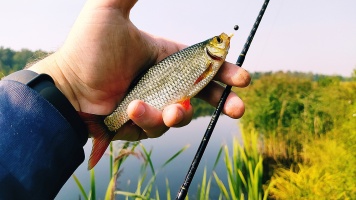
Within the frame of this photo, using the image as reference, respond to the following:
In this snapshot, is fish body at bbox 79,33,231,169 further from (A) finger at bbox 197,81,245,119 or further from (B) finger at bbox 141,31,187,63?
(B) finger at bbox 141,31,187,63

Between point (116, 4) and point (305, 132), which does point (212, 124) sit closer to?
point (116, 4)

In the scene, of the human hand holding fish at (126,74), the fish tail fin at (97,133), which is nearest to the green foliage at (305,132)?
the human hand holding fish at (126,74)

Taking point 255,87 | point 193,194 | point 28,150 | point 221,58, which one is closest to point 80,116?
point 28,150

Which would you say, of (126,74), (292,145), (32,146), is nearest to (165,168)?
(292,145)

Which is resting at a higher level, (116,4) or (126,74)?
(116,4)

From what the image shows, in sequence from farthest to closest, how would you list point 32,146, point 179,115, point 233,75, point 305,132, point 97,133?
point 305,132
point 233,75
point 97,133
point 179,115
point 32,146

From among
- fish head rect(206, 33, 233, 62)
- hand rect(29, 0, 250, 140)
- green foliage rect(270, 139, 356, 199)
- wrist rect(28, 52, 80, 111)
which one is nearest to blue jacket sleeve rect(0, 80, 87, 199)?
hand rect(29, 0, 250, 140)

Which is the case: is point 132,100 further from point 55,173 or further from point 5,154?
point 5,154
